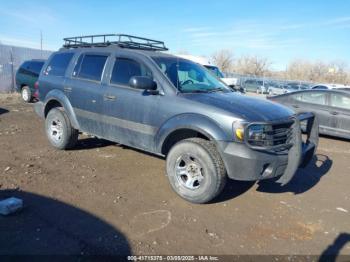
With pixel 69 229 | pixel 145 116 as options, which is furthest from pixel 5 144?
pixel 69 229

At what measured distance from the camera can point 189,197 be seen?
179 inches

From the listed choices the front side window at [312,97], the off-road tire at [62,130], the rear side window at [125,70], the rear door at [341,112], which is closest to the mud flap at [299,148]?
the rear side window at [125,70]

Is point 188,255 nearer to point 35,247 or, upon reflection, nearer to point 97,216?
point 97,216

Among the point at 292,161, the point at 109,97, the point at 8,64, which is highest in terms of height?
the point at 8,64

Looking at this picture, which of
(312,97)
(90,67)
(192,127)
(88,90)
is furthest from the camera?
(312,97)

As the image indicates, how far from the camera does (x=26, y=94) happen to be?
1423 centimetres

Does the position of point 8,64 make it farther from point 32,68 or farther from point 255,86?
Result: point 255,86

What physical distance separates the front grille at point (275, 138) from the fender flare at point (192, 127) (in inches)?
15.4

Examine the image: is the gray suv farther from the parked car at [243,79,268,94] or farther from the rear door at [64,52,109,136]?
the parked car at [243,79,268,94]

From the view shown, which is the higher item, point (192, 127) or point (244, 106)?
point (244, 106)

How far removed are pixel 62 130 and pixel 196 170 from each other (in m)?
3.15

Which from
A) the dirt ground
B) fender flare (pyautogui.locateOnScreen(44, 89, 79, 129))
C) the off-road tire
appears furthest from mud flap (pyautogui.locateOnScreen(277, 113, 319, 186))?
the off-road tire

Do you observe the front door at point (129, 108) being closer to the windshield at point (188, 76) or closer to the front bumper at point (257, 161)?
the windshield at point (188, 76)

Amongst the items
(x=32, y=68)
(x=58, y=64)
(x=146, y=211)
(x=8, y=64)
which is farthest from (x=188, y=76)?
(x=8, y=64)
